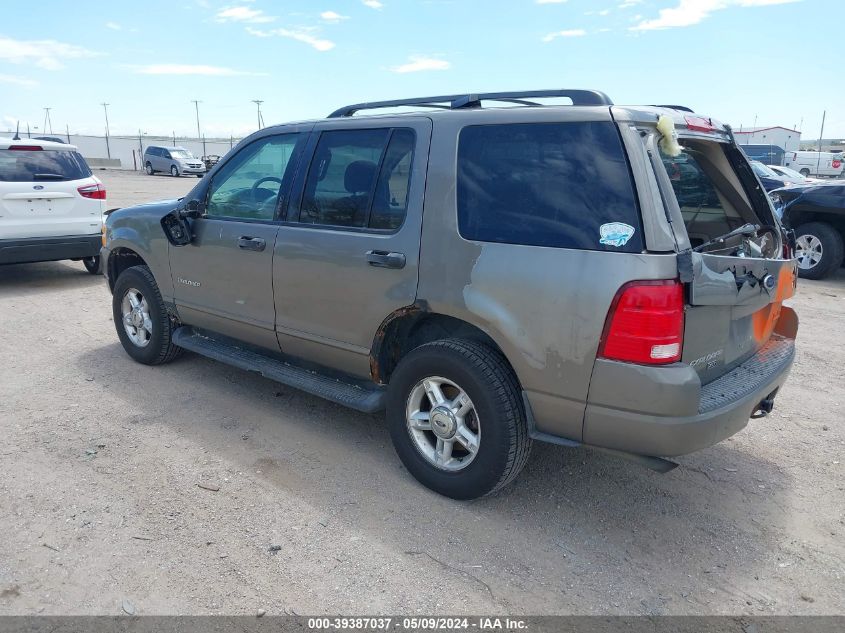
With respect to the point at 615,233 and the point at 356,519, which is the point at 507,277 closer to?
the point at 615,233

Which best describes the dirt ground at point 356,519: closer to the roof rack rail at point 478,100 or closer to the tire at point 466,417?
the tire at point 466,417

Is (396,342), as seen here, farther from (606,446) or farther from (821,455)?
(821,455)

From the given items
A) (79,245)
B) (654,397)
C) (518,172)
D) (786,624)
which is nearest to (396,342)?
(518,172)

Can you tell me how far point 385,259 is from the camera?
3617mm

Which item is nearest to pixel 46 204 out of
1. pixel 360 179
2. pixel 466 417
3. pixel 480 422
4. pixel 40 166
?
pixel 40 166

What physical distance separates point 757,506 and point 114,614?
3.10 metres

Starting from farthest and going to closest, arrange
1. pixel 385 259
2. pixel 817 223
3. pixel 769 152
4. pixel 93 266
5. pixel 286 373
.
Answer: pixel 769 152 < pixel 817 223 < pixel 93 266 < pixel 286 373 < pixel 385 259

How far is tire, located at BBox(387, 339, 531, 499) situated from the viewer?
3.20 metres

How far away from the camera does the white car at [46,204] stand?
7980 millimetres

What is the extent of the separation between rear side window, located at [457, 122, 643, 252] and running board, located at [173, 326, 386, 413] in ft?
3.82

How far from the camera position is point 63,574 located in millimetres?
2893

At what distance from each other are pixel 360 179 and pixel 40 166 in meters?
6.35

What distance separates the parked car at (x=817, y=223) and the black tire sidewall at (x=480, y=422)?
8.08 m

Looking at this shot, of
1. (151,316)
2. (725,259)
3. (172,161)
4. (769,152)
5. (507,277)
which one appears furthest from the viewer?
(769,152)
